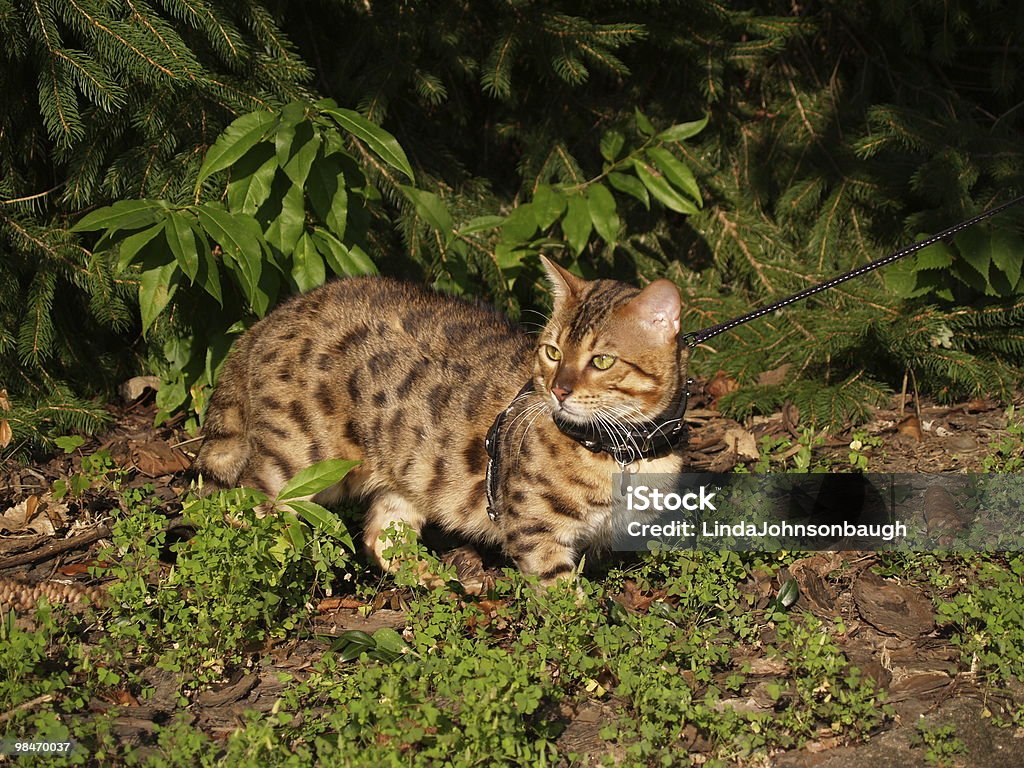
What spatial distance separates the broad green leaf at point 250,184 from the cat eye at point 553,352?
150cm

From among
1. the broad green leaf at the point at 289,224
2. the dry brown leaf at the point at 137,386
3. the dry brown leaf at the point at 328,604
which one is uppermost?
the broad green leaf at the point at 289,224

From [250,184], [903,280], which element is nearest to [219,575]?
[250,184]

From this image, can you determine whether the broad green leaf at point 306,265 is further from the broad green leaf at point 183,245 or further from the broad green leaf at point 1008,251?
the broad green leaf at point 1008,251

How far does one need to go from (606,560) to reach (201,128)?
8.97ft

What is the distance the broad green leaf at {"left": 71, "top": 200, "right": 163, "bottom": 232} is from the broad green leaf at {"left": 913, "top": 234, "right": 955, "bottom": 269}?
3441 mm

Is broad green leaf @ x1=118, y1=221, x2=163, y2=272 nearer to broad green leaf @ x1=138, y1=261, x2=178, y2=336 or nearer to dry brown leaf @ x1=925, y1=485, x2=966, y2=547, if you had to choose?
broad green leaf @ x1=138, y1=261, x2=178, y2=336

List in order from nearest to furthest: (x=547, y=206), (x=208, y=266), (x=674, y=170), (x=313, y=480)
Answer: (x=313, y=480)
(x=208, y=266)
(x=547, y=206)
(x=674, y=170)

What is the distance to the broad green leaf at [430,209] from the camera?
17.0 feet

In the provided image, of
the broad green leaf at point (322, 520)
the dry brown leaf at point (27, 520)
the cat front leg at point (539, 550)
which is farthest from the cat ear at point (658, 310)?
the dry brown leaf at point (27, 520)

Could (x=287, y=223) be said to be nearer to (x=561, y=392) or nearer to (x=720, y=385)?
(x=561, y=392)

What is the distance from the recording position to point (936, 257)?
5008mm

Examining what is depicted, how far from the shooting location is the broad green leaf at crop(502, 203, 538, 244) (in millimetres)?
5418

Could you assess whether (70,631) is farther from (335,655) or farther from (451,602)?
(451,602)

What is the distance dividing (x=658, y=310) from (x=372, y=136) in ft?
5.10
